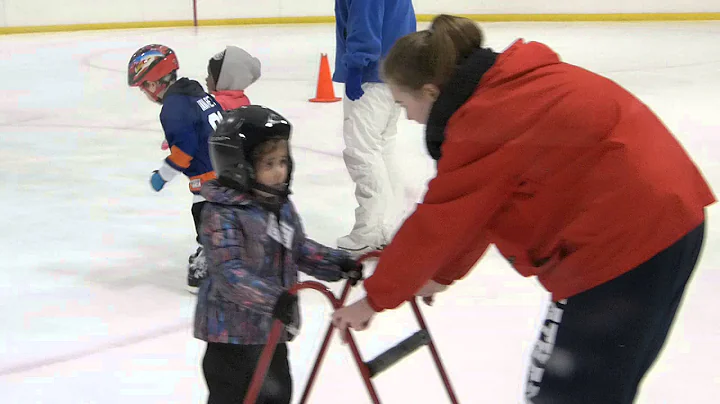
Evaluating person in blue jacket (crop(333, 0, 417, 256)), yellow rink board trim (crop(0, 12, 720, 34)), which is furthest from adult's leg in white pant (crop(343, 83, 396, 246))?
yellow rink board trim (crop(0, 12, 720, 34))

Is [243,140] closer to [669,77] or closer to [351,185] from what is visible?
[351,185]

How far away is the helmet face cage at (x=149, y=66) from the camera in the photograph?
3.03 meters

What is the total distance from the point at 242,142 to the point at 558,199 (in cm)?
65

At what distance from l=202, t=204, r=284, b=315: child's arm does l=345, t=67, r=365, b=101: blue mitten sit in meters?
1.56

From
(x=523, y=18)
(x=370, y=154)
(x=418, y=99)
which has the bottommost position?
(x=523, y=18)

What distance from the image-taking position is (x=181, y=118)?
114 inches

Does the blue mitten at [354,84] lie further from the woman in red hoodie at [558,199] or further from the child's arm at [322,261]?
the woman in red hoodie at [558,199]

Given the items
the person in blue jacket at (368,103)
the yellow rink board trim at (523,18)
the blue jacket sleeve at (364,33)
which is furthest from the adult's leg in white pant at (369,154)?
the yellow rink board trim at (523,18)

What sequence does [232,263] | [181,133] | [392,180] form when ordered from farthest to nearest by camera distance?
1. [392,180]
2. [181,133]
3. [232,263]

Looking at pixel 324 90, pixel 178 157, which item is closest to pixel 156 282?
pixel 178 157

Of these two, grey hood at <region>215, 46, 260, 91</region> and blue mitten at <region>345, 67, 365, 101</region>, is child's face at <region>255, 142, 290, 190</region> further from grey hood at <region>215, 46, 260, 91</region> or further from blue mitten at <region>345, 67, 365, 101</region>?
blue mitten at <region>345, 67, 365, 101</region>

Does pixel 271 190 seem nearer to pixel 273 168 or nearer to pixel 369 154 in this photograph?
pixel 273 168

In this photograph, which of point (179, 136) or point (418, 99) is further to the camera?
point (179, 136)

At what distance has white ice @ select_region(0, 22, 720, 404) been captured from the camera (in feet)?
8.08
